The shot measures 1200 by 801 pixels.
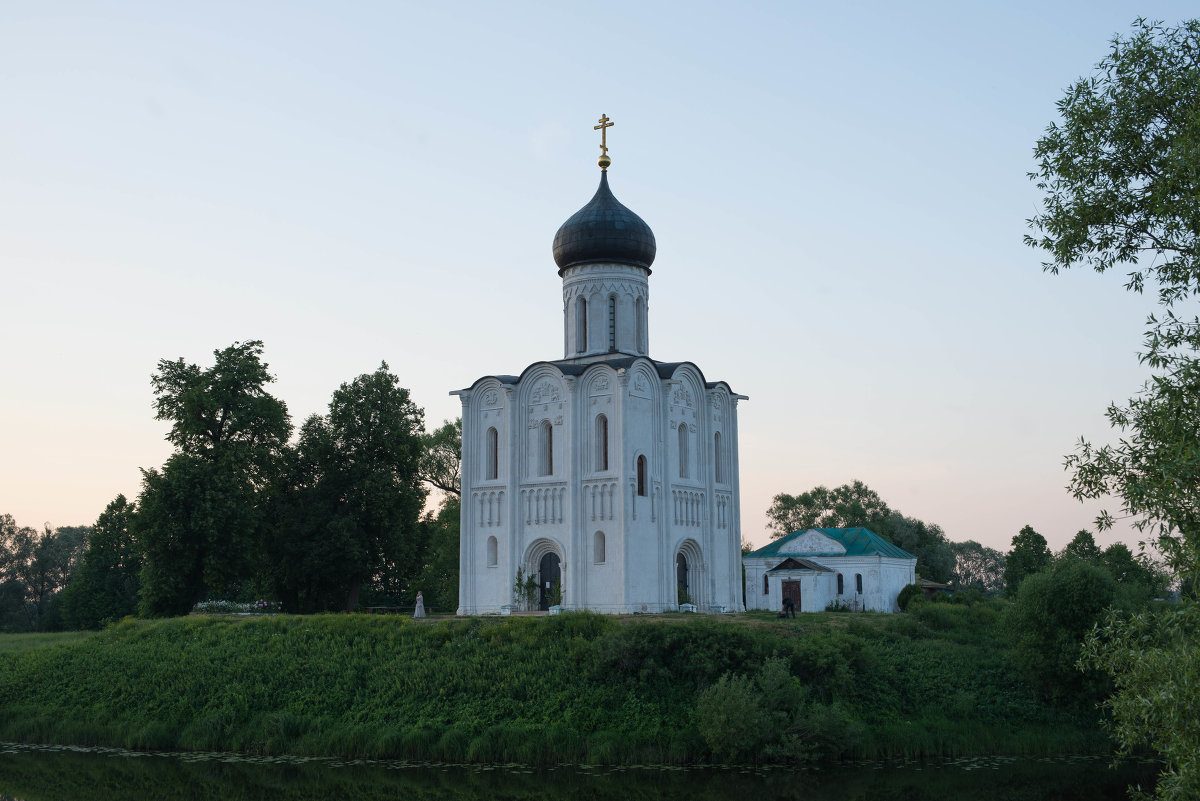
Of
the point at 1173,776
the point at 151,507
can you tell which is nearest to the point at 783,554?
the point at 151,507

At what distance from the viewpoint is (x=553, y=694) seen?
21.3m

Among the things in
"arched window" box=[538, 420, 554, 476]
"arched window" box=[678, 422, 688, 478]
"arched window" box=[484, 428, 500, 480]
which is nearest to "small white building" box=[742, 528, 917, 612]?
"arched window" box=[678, 422, 688, 478]

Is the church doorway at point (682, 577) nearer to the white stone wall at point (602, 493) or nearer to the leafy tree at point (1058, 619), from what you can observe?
the white stone wall at point (602, 493)

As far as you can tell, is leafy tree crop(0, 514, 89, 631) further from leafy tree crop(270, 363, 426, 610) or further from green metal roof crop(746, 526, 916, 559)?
green metal roof crop(746, 526, 916, 559)

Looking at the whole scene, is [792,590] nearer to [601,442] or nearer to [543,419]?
[601,442]

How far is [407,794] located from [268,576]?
17.6m

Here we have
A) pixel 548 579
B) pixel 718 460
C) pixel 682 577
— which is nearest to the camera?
pixel 548 579

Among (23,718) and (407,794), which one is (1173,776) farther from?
(23,718)

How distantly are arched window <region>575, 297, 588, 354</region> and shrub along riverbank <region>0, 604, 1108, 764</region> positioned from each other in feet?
31.3

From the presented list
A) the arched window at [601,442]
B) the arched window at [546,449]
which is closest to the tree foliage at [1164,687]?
the arched window at [601,442]

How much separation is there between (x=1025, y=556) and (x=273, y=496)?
27.6 meters

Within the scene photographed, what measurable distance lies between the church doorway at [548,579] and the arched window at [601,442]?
9.82ft

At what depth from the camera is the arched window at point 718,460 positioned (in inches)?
1312

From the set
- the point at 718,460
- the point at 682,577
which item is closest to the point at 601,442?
the point at 718,460
